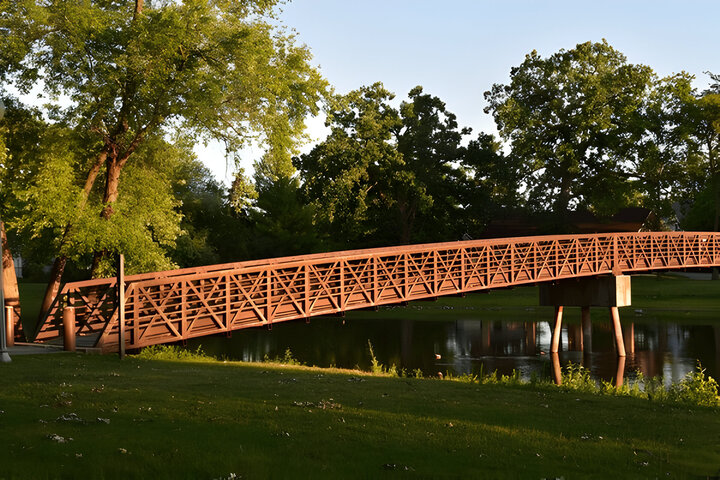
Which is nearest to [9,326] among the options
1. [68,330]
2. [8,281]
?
[68,330]

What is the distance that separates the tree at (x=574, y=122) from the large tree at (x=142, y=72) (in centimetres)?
3824

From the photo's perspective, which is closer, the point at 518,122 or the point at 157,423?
the point at 157,423

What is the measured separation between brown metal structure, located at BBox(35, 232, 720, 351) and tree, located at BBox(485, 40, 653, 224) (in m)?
26.1

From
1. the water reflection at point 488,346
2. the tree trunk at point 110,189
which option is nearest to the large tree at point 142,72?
the tree trunk at point 110,189

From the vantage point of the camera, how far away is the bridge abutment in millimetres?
34844

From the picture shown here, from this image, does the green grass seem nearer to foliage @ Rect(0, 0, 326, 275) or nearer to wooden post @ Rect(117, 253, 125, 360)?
foliage @ Rect(0, 0, 326, 275)

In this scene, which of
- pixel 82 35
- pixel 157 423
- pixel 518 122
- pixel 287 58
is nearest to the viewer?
pixel 157 423

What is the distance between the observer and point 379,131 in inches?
2499

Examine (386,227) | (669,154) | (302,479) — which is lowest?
(302,479)

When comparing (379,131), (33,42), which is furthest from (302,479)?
(379,131)

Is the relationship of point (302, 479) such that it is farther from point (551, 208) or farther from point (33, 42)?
point (551, 208)

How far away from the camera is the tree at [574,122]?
6166cm

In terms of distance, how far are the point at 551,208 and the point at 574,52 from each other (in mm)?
13593

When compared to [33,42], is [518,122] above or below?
above
